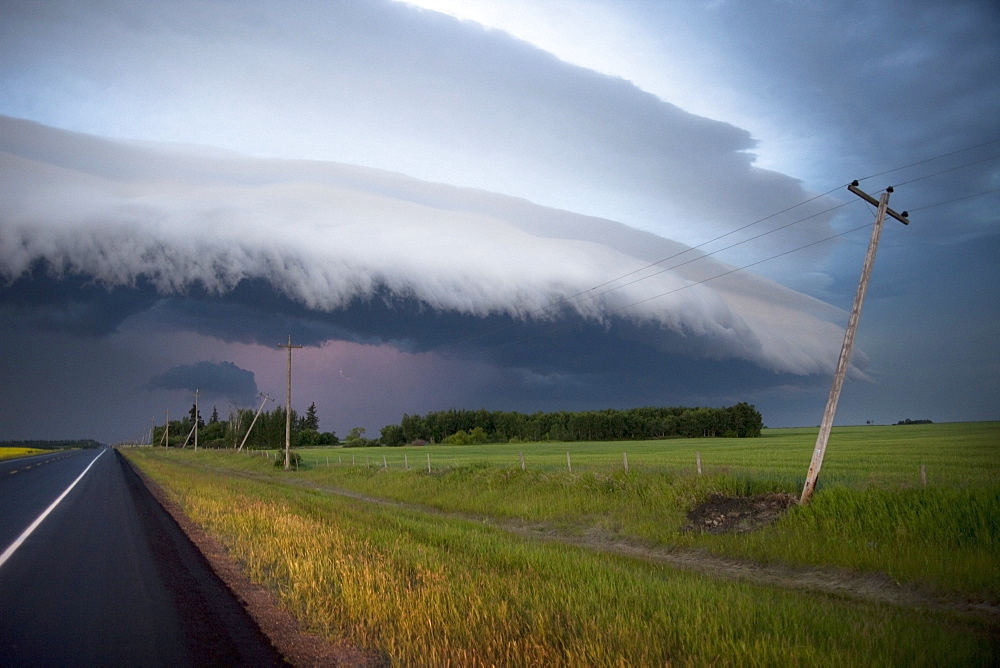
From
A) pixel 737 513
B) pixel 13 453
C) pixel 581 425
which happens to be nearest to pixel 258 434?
pixel 13 453

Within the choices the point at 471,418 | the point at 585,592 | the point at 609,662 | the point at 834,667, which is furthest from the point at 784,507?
the point at 471,418

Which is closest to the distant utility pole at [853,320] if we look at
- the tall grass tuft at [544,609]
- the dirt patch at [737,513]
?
the dirt patch at [737,513]

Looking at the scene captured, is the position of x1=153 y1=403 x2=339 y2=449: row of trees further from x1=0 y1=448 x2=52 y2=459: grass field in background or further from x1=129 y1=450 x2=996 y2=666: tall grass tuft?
x1=129 y1=450 x2=996 y2=666: tall grass tuft

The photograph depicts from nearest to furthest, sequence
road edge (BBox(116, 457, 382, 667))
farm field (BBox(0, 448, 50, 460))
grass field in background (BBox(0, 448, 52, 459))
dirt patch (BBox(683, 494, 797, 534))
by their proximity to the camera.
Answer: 1. road edge (BBox(116, 457, 382, 667))
2. dirt patch (BBox(683, 494, 797, 534))
3. farm field (BBox(0, 448, 50, 460))
4. grass field in background (BBox(0, 448, 52, 459))

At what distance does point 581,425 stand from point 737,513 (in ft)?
489

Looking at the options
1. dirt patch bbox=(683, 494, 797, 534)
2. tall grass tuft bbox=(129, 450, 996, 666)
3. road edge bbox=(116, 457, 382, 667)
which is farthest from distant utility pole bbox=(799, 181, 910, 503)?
road edge bbox=(116, 457, 382, 667)

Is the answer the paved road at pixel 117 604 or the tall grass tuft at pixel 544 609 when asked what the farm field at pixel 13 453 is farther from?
the tall grass tuft at pixel 544 609

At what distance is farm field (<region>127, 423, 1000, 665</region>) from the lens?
6.82 metres

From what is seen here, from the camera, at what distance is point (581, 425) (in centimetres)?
16375

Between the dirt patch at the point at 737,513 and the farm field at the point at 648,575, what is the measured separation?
1.15ft

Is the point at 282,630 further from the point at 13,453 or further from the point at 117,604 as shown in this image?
the point at 13,453

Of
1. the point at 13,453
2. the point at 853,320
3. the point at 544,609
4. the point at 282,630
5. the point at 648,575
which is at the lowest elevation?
the point at 13,453

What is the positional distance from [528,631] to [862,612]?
5286mm

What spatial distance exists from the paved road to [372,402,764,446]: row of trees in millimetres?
139135
